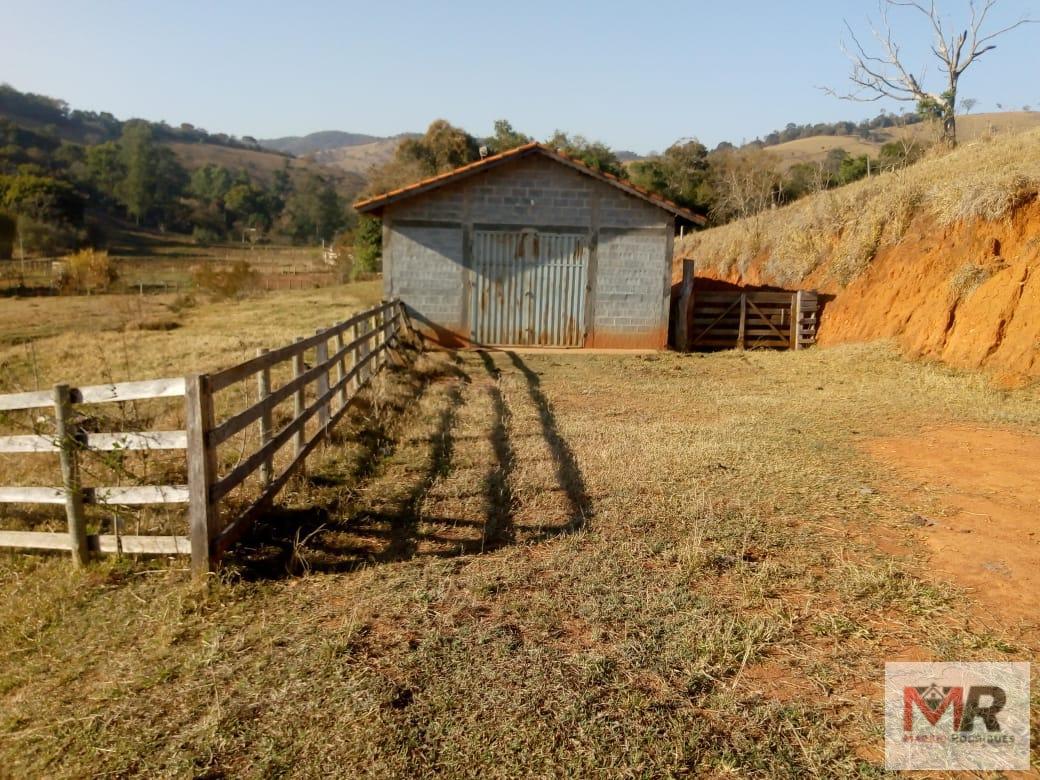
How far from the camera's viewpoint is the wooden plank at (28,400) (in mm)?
4852

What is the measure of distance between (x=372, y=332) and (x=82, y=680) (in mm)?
7642

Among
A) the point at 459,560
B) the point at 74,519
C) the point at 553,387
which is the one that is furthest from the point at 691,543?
the point at 553,387

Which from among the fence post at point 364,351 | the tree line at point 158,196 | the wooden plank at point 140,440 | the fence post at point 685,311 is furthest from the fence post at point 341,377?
the tree line at point 158,196

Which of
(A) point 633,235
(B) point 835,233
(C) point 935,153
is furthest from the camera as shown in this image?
(C) point 935,153

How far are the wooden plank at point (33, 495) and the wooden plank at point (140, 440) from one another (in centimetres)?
40

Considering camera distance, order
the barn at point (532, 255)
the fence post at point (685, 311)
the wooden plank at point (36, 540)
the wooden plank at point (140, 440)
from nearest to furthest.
→ 1. the wooden plank at point (140, 440)
2. the wooden plank at point (36, 540)
3. the barn at point (532, 255)
4. the fence post at point (685, 311)

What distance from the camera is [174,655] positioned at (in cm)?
370

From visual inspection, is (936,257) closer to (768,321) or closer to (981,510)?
(768,321)

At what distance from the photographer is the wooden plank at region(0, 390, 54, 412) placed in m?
4.85

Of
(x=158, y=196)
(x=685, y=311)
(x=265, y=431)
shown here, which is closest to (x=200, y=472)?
(x=265, y=431)

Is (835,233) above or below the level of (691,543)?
above

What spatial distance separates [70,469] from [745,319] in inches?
551

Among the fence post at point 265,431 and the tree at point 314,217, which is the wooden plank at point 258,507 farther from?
the tree at point 314,217

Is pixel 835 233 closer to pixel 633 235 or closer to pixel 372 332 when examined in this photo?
pixel 633 235
